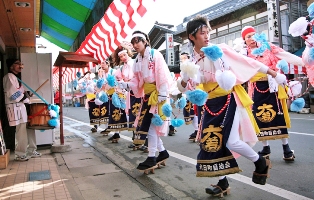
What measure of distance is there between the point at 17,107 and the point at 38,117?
0.43 m

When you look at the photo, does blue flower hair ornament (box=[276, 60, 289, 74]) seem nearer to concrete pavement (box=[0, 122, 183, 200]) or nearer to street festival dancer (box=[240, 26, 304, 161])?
street festival dancer (box=[240, 26, 304, 161])

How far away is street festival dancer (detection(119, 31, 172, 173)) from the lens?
14.4 ft

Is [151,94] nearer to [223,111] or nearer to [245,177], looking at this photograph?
[223,111]

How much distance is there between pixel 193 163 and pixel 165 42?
23.9 meters

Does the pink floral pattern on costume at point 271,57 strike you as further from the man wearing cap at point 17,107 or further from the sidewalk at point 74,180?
the man wearing cap at point 17,107

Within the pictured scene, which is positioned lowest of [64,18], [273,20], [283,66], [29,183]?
[29,183]

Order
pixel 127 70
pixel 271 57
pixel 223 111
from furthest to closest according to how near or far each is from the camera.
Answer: pixel 127 70
pixel 271 57
pixel 223 111

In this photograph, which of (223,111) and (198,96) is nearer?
(198,96)

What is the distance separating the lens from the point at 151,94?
4.55 m

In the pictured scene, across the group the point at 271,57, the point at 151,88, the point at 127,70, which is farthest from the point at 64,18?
the point at 271,57

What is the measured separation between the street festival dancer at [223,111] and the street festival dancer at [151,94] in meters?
1.17

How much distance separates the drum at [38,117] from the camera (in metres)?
5.75

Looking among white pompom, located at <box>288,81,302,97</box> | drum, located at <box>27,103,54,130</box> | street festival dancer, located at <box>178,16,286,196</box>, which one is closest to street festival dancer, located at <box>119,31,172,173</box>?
street festival dancer, located at <box>178,16,286,196</box>

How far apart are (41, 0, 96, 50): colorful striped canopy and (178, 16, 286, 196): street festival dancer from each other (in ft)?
18.2
